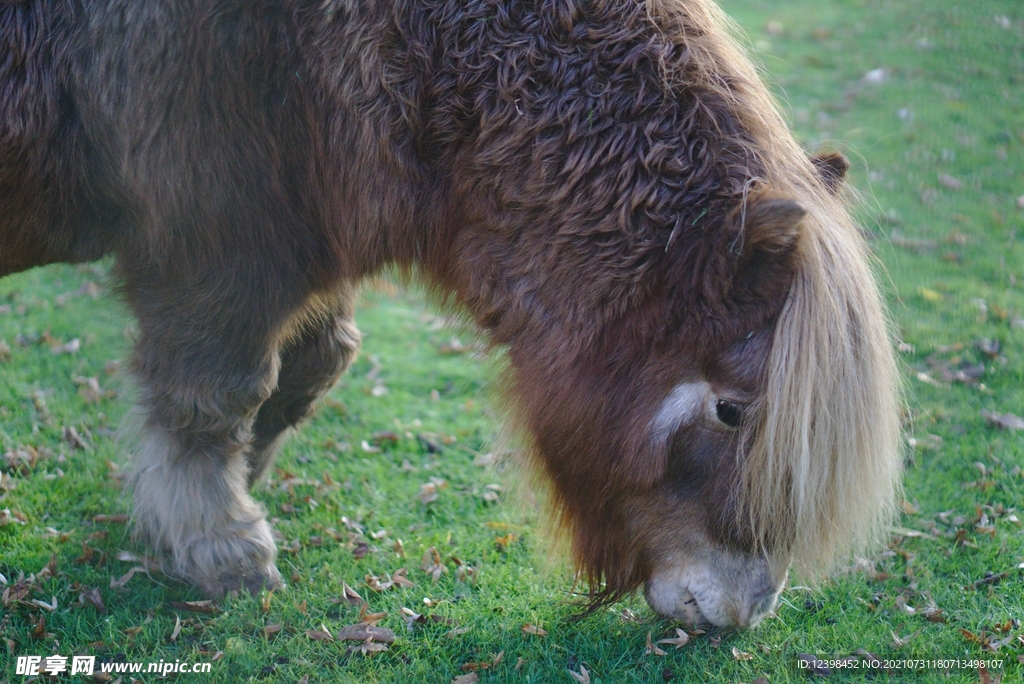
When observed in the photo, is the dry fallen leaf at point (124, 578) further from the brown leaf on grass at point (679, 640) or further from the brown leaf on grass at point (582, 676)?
the brown leaf on grass at point (679, 640)

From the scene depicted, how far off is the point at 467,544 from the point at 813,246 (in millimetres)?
2499

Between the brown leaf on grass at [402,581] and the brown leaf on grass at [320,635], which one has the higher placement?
the brown leaf on grass at [402,581]

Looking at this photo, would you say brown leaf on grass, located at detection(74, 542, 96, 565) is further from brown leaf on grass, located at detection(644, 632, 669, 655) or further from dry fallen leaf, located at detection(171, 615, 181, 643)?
brown leaf on grass, located at detection(644, 632, 669, 655)

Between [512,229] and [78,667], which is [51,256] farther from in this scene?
[512,229]

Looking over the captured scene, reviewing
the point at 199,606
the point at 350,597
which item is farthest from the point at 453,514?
the point at 199,606

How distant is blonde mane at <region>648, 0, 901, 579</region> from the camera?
2660 mm

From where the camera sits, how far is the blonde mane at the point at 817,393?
2.66m

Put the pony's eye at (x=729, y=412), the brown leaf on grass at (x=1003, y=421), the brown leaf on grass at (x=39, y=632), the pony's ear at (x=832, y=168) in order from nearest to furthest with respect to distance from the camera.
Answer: the pony's eye at (x=729, y=412) → the pony's ear at (x=832, y=168) → the brown leaf on grass at (x=39, y=632) → the brown leaf on grass at (x=1003, y=421)

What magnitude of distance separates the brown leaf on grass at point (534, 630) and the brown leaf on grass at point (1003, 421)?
3090 mm

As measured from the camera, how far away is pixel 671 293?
278 cm

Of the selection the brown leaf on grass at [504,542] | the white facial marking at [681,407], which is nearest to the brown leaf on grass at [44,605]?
the brown leaf on grass at [504,542]

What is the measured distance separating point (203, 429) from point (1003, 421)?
4460 millimetres

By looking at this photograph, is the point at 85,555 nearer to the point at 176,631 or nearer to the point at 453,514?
the point at 176,631

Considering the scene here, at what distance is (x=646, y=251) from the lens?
2793mm
